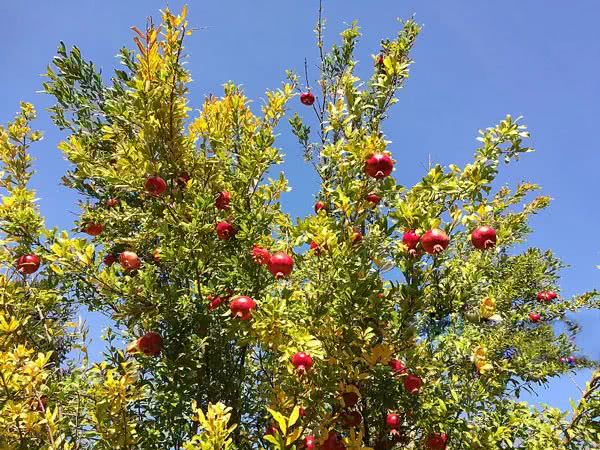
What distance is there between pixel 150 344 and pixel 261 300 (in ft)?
2.25

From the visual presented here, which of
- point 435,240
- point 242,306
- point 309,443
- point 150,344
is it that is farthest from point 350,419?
point 150,344

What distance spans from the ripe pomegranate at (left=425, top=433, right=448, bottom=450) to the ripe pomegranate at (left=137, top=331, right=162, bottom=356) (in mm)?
1618

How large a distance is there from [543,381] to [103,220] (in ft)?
15.0

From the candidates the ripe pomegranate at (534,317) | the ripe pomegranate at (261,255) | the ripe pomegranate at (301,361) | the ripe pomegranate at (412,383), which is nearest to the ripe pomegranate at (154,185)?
the ripe pomegranate at (261,255)

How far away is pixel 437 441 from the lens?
266cm

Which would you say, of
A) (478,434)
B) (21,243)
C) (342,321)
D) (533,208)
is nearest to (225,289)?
(342,321)

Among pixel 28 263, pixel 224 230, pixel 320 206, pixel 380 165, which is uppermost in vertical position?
pixel 320 206

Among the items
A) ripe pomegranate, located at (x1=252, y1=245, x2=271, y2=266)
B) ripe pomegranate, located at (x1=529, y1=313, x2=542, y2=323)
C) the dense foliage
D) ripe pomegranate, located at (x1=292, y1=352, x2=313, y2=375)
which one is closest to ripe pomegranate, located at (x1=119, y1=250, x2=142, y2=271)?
the dense foliage

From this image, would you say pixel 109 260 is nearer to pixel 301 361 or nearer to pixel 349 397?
pixel 301 361

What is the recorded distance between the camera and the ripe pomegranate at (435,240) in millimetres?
2287

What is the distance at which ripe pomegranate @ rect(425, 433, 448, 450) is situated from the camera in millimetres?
2660

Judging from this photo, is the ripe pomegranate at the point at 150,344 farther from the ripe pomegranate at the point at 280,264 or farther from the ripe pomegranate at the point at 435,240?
the ripe pomegranate at the point at 435,240

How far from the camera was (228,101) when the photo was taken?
11.3ft

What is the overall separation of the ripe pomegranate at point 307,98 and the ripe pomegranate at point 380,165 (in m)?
1.97
